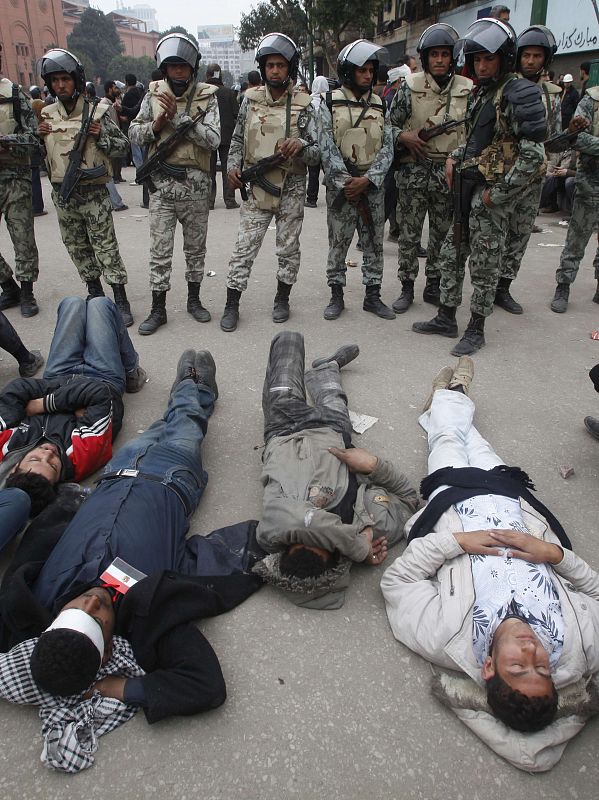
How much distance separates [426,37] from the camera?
4086 millimetres

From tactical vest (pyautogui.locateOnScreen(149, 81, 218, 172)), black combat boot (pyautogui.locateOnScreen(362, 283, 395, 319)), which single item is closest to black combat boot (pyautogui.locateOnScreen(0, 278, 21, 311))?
tactical vest (pyautogui.locateOnScreen(149, 81, 218, 172))

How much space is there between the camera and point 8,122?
430 cm

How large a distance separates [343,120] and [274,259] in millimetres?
2300

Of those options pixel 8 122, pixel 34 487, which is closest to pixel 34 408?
pixel 34 487

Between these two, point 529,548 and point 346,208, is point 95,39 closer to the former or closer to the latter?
point 346,208

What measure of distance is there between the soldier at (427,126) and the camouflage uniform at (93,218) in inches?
89.6

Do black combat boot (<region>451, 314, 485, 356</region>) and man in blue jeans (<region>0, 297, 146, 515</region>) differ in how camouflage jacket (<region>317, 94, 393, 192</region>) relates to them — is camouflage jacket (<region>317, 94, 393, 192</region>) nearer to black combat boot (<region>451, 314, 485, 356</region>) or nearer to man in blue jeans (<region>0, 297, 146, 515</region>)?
black combat boot (<region>451, 314, 485, 356</region>)

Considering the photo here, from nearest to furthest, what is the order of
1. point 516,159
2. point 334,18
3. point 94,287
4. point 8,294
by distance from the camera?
point 516,159
point 94,287
point 8,294
point 334,18

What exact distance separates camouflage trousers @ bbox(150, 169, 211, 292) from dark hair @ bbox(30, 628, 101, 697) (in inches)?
128

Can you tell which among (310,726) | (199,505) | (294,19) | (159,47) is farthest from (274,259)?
(294,19)

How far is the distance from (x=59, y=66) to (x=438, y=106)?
9.33 ft

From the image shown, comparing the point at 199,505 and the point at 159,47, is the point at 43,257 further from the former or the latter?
the point at 199,505

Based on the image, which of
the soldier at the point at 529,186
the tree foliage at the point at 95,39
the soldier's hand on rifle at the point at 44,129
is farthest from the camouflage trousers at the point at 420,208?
the tree foliage at the point at 95,39

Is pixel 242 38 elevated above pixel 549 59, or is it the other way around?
pixel 242 38
